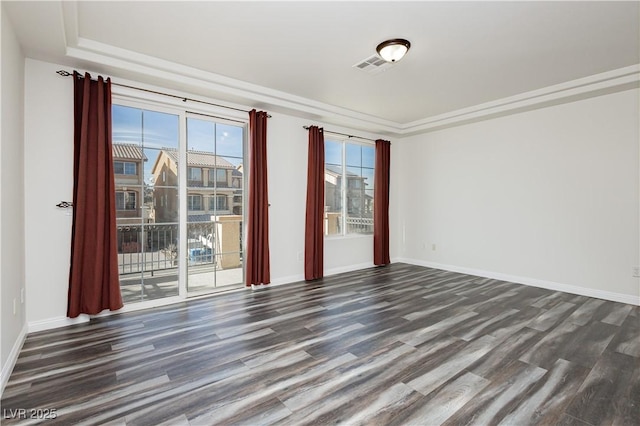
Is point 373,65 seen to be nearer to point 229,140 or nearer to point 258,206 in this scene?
point 229,140

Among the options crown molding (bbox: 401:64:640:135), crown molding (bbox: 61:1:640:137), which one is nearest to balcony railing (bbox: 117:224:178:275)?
crown molding (bbox: 61:1:640:137)

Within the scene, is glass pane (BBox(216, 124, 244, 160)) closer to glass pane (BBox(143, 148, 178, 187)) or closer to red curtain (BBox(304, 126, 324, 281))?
glass pane (BBox(143, 148, 178, 187))

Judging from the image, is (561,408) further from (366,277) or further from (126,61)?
(126,61)

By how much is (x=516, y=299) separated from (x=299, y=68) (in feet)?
12.8

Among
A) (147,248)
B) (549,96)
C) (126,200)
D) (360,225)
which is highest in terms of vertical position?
(549,96)

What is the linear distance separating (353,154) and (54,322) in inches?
191

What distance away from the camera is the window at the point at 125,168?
3534 mm

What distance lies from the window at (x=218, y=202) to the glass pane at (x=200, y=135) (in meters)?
0.63

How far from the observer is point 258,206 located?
14.4 feet

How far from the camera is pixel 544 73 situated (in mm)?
3668

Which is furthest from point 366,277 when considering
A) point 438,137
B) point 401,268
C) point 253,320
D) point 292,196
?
point 438,137

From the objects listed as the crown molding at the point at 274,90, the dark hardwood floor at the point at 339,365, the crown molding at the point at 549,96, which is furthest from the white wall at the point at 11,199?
the crown molding at the point at 549,96

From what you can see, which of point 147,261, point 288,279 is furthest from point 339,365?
point 147,261

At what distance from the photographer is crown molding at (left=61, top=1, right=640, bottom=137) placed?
9.83ft
